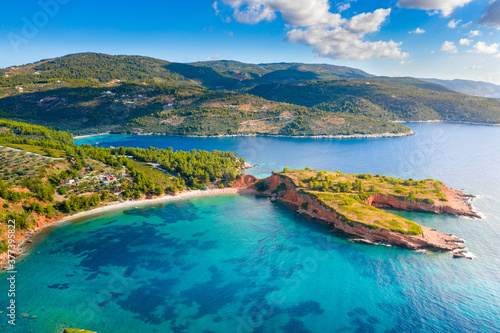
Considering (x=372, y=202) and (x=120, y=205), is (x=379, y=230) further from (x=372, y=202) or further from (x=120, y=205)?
(x=120, y=205)

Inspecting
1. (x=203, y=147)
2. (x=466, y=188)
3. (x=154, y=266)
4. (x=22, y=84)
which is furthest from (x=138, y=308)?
(x=22, y=84)

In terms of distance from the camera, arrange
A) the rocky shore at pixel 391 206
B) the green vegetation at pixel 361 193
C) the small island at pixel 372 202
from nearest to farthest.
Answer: the rocky shore at pixel 391 206 < the small island at pixel 372 202 < the green vegetation at pixel 361 193

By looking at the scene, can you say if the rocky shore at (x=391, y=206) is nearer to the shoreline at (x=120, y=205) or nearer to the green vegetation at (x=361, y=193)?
the green vegetation at (x=361, y=193)

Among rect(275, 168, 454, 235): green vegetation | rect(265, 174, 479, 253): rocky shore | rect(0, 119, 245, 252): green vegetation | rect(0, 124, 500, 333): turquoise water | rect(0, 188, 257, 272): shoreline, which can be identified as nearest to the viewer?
rect(0, 124, 500, 333): turquoise water

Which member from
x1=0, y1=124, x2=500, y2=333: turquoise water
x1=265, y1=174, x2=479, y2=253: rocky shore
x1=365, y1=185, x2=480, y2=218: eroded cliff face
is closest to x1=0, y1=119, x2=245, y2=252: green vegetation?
x1=0, y1=124, x2=500, y2=333: turquoise water

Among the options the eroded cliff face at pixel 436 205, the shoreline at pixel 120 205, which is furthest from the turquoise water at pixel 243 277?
the eroded cliff face at pixel 436 205

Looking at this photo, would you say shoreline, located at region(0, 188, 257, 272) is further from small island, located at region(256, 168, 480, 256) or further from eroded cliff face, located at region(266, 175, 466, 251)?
eroded cliff face, located at region(266, 175, 466, 251)

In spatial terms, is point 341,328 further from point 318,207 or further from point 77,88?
point 77,88
